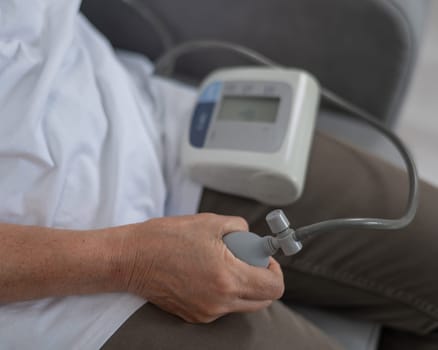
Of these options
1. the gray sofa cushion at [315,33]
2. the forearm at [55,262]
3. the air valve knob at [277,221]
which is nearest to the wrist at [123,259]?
the forearm at [55,262]

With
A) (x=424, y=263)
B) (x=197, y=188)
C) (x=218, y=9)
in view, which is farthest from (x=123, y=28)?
(x=424, y=263)

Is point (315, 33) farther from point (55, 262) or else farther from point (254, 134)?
point (55, 262)

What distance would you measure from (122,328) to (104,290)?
4 centimetres

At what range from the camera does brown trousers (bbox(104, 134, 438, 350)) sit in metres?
0.59

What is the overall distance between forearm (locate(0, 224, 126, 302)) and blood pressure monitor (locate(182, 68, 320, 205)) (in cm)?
17

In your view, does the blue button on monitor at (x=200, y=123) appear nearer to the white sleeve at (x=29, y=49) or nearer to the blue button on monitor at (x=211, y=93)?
the blue button on monitor at (x=211, y=93)

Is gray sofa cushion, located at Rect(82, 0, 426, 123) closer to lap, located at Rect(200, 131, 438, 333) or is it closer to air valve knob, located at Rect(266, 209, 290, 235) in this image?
lap, located at Rect(200, 131, 438, 333)

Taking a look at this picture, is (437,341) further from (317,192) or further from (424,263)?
(317,192)

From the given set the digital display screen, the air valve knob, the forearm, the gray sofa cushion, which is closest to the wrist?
the forearm

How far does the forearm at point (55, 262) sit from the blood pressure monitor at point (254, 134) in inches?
6.6

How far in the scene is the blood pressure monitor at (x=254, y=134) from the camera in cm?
57

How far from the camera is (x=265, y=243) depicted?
1.52 ft

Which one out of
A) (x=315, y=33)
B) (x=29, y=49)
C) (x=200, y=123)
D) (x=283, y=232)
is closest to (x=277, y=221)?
(x=283, y=232)

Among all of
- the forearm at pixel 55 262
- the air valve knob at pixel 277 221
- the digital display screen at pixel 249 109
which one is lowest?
the forearm at pixel 55 262
